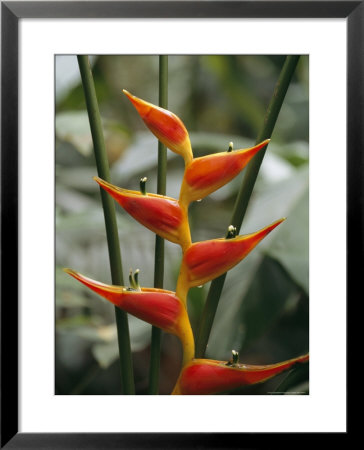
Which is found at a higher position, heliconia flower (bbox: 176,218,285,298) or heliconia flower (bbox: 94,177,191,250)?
heliconia flower (bbox: 94,177,191,250)

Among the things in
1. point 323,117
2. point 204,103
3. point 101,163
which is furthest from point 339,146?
point 101,163

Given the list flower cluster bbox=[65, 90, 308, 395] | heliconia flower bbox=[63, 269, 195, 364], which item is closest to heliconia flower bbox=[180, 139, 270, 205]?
flower cluster bbox=[65, 90, 308, 395]

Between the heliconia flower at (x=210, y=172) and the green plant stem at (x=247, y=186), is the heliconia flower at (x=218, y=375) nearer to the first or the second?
the green plant stem at (x=247, y=186)

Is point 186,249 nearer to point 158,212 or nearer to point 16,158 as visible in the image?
point 158,212

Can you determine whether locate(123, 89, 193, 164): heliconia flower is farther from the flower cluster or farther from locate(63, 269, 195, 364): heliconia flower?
locate(63, 269, 195, 364): heliconia flower

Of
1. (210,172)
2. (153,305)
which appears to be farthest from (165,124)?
(153,305)

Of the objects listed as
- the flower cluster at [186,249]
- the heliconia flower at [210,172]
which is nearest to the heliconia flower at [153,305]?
the flower cluster at [186,249]
